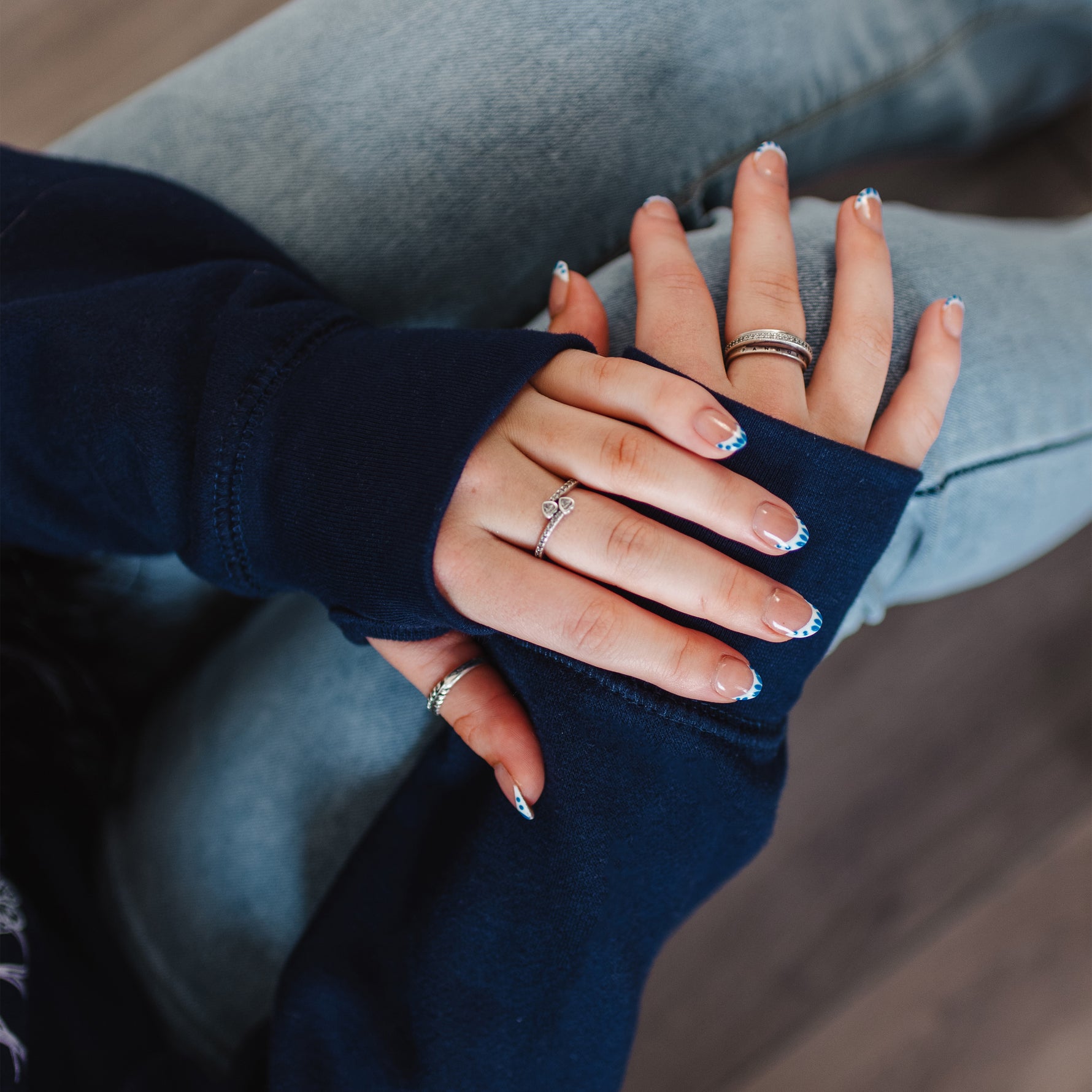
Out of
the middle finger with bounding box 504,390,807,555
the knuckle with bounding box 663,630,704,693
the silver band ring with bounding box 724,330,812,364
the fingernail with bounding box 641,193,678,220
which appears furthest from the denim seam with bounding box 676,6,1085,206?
the knuckle with bounding box 663,630,704,693

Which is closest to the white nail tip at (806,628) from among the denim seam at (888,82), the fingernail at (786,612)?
the fingernail at (786,612)

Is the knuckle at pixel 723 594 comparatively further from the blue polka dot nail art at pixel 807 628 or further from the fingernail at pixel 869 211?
the fingernail at pixel 869 211

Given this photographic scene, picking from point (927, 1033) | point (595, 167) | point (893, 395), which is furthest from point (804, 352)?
point (927, 1033)

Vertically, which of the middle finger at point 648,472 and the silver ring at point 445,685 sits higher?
the middle finger at point 648,472

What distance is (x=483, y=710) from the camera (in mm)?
571

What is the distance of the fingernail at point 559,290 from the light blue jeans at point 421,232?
0.05 meters

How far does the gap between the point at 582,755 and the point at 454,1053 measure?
247mm

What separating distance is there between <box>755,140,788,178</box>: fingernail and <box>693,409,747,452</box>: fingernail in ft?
0.86

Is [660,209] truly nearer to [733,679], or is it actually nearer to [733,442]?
[733,442]

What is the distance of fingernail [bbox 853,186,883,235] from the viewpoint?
1.95 ft

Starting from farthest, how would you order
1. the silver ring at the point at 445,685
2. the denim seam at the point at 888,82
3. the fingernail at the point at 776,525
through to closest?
the denim seam at the point at 888,82 < the silver ring at the point at 445,685 < the fingernail at the point at 776,525

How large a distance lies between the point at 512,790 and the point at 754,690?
0.62 feet

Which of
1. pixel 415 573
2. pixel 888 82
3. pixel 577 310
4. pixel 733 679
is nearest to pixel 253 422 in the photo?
pixel 415 573

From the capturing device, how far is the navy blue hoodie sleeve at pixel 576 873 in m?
0.52
